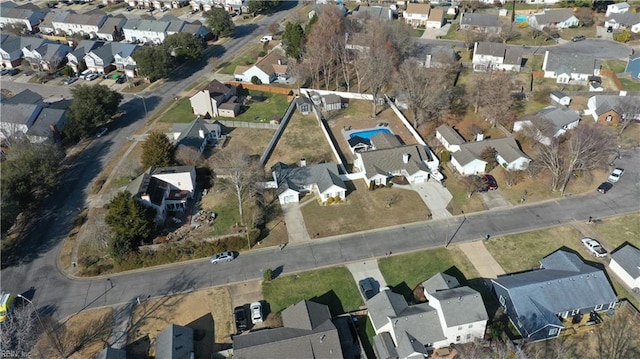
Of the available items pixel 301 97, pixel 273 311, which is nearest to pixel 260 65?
pixel 301 97

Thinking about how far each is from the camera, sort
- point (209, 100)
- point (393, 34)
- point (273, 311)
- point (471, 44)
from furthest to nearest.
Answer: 1. point (471, 44)
2. point (393, 34)
3. point (209, 100)
4. point (273, 311)

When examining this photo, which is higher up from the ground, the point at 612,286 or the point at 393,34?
the point at 393,34

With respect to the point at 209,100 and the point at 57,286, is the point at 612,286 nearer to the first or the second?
the point at 57,286

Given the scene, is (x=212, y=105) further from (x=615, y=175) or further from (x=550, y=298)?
(x=615, y=175)

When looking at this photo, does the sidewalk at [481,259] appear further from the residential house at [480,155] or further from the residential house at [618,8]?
the residential house at [618,8]

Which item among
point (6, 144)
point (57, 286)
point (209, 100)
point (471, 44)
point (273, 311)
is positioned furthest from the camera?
point (471, 44)

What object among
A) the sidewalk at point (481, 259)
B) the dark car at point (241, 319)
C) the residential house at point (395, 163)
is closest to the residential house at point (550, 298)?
the sidewalk at point (481, 259)

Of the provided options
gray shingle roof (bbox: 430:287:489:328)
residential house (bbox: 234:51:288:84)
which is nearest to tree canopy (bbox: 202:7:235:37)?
residential house (bbox: 234:51:288:84)
